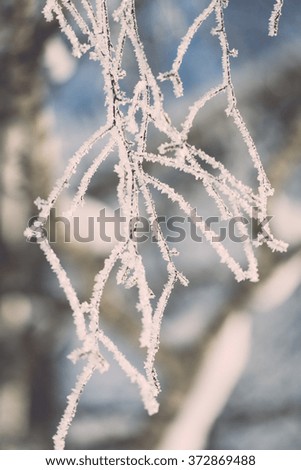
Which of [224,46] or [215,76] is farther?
[215,76]

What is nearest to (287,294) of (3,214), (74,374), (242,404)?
(242,404)

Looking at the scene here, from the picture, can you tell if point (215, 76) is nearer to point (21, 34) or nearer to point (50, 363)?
point (21, 34)

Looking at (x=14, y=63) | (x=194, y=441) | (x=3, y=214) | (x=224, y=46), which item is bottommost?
Result: (x=194, y=441)

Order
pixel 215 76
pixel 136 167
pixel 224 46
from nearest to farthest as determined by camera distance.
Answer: pixel 136 167, pixel 224 46, pixel 215 76

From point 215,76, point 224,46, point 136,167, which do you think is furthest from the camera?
point 215,76

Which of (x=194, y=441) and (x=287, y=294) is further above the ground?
(x=287, y=294)

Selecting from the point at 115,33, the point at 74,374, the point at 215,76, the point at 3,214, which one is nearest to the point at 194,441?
the point at 74,374

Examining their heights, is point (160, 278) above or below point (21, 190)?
below
